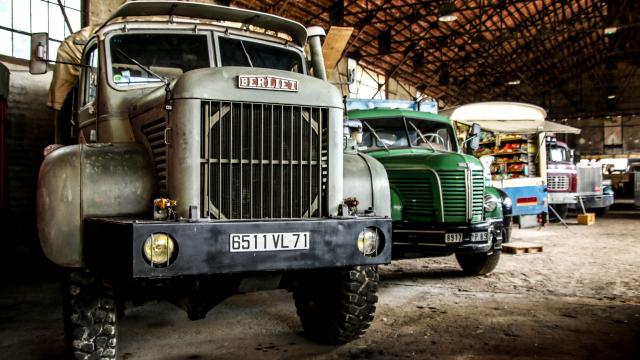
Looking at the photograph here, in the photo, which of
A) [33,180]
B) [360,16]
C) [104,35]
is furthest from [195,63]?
[360,16]

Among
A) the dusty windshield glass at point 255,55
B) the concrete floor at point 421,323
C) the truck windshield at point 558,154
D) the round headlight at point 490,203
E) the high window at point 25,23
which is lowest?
the concrete floor at point 421,323

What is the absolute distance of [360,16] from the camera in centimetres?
1855

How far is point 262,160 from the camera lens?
10.3 ft

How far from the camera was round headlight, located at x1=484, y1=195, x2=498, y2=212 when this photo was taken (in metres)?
6.42

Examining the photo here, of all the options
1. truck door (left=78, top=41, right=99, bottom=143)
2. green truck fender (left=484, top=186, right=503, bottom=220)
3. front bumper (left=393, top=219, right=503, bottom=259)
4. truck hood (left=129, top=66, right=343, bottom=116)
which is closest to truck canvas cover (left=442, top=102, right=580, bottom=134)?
green truck fender (left=484, top=186, right=503, bottom=220)

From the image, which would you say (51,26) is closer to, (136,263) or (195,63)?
(195,63)

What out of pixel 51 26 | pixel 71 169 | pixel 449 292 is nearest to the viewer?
pixel 71 169

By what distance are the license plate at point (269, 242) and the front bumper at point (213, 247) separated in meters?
0.02

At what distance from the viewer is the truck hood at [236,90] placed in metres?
3.02

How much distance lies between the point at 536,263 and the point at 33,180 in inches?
284

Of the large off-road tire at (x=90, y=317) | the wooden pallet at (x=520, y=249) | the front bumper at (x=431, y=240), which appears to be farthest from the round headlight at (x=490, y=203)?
the large off-road tire at (x=90, y=317)

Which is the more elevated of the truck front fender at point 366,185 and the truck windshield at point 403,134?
the truck windshield at point 403,134

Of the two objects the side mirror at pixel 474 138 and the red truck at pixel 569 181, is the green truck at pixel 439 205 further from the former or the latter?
the red truck at pixel 569 181

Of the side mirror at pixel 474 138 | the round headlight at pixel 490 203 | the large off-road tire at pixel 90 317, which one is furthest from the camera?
the side mirror at pixel 474 138
